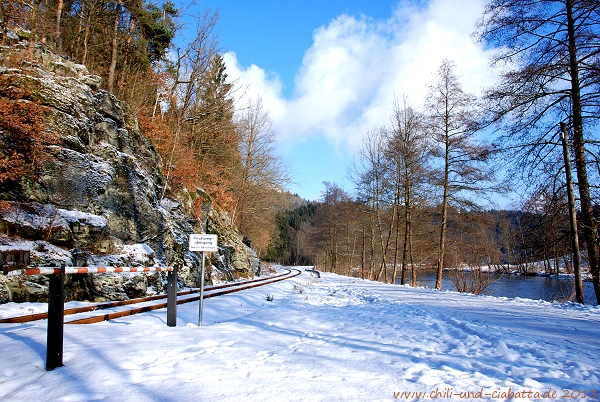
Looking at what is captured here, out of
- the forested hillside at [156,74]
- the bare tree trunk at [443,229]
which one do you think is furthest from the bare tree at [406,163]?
the forested hillside at [156,74]

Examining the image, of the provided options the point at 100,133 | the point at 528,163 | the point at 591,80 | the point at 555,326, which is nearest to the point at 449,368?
the point at 555,326

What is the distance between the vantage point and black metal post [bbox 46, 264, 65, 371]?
363cm

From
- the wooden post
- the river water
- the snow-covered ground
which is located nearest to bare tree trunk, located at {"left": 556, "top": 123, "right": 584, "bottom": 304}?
the wooden post

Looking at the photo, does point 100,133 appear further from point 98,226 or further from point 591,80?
point 591,80

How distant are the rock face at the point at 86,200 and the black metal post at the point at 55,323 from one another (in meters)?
5.31

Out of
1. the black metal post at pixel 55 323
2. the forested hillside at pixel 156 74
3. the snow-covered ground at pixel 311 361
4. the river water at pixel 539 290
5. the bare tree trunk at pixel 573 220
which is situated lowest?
the river water at pixel 539 290

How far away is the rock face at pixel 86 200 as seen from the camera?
8.71 metres

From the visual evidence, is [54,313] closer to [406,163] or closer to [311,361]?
[311,361]

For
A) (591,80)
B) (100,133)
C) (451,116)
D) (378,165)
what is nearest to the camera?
(591,80)

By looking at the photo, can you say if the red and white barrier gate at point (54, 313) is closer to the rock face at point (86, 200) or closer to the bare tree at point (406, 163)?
the rock face at point (86, 200)

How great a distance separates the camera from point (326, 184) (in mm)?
45281

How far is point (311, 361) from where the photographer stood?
4082 mm

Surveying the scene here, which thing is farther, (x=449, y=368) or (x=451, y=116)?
(x=451, y=116)

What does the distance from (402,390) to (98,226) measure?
9820 mm
